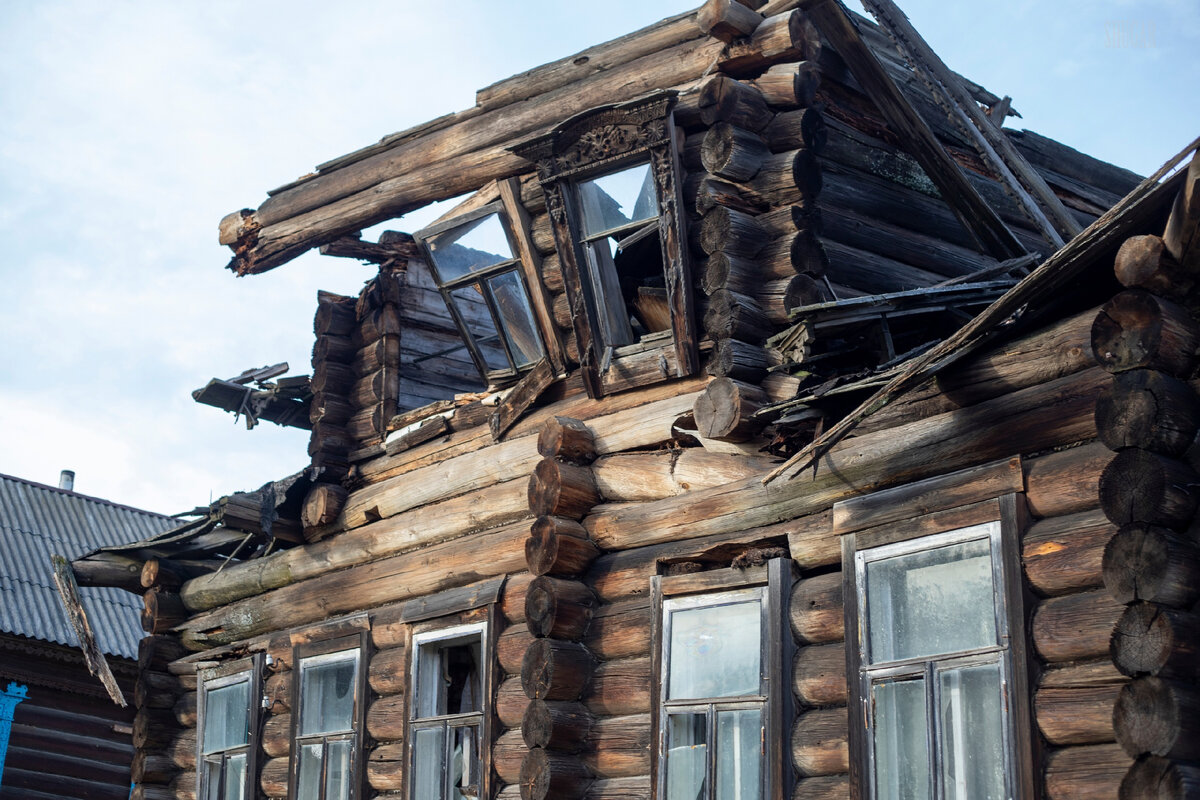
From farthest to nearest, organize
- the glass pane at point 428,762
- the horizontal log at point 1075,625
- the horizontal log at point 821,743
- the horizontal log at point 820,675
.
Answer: the glass pane at point 428,762
the horizontal log at point 820,675
the horizontal log at point 821,743
the horizontal log at point 1075,625

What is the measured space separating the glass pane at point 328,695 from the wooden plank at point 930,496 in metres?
5.01

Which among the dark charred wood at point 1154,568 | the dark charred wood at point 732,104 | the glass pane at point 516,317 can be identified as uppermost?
the dark charred wood at point 732,104

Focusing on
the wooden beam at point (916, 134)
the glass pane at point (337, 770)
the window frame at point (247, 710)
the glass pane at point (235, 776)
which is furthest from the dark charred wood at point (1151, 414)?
the glass pane at point (235, 776)

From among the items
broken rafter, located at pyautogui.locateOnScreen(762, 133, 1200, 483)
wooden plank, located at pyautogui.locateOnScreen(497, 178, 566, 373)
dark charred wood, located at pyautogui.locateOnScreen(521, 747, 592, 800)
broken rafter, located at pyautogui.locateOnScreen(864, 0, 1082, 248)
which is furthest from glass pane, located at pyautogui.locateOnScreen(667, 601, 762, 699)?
broken rafter, located at pyautogui.locateOnScreen(864, 0, 1082, 248)

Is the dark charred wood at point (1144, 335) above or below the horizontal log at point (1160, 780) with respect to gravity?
above

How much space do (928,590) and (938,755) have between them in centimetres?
80

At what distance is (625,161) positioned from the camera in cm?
922

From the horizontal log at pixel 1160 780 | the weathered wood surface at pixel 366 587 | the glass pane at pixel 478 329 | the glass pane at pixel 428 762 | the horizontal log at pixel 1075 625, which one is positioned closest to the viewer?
the horizontal log at pixel 1160 780

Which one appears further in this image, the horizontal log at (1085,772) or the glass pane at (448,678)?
the glass pane at (448,678)

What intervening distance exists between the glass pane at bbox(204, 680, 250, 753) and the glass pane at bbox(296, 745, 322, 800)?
1.01 metres

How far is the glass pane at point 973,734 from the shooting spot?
20.0 feet

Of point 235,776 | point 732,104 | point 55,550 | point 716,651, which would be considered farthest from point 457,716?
point 55,550

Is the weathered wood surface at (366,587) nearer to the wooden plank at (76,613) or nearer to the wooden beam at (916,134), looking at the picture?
the wooden plank at (76,613)

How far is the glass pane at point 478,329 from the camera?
1109 cm
